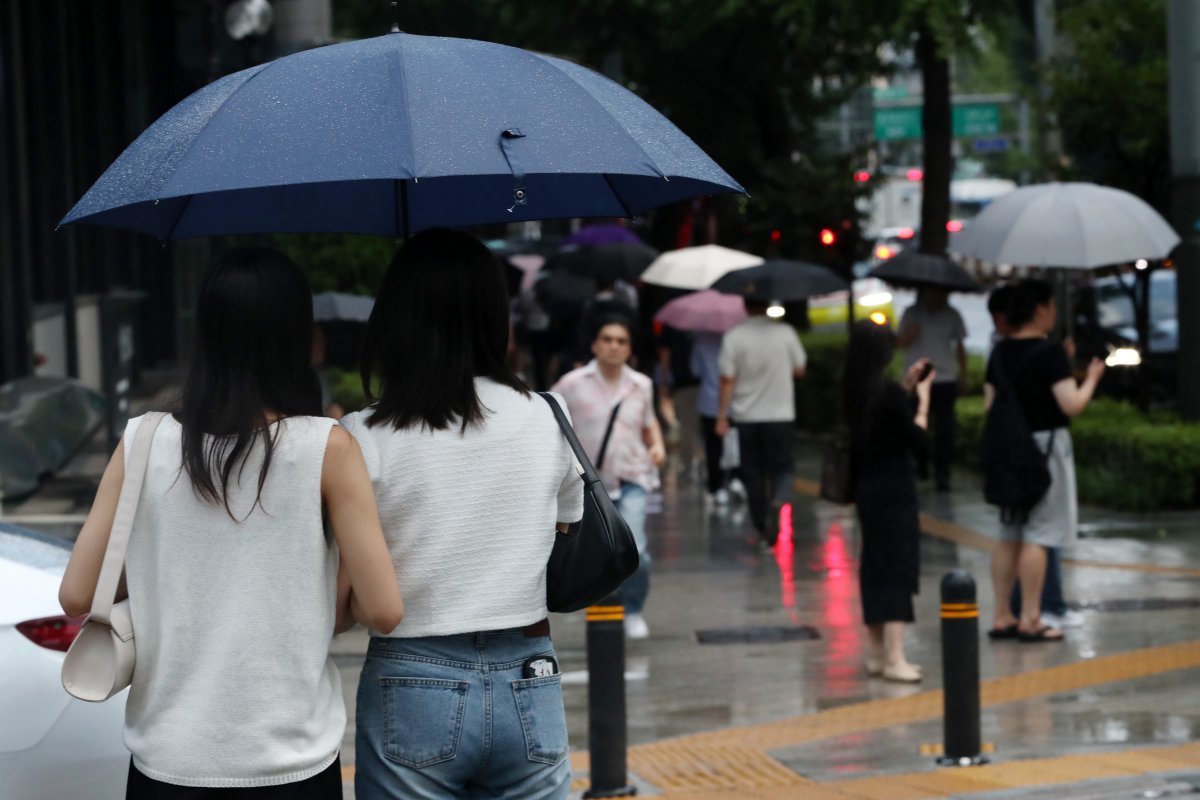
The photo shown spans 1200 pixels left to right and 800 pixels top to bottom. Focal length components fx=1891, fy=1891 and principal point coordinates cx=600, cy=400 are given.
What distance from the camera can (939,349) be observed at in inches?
619

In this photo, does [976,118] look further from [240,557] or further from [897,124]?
[240,557]

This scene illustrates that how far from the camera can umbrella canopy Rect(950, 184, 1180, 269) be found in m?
10.8

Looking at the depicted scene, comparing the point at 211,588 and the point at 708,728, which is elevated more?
the point at 211,588

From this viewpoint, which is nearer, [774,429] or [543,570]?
[543,570]

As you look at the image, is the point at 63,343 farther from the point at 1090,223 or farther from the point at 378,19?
the point at 378,19

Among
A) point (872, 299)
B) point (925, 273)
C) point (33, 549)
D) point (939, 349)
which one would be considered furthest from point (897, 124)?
point (33, 549)

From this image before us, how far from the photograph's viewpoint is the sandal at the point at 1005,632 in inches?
377

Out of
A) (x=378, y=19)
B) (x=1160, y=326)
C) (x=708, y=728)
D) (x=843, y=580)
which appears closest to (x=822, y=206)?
(x=1160, y=326)

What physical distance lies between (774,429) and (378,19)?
63.5 feet

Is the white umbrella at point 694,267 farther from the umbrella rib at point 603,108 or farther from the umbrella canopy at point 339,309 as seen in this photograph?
the umbrella rib at point 603,108

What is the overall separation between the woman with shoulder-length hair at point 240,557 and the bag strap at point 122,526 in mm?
20

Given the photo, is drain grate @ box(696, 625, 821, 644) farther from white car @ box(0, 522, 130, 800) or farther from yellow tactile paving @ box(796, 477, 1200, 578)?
white car @ box(0, 522, 130, 800)

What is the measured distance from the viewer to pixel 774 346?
12.9 meters

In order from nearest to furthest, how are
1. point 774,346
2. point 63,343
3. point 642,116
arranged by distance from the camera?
1. point 642,116
2. point 774,346
3. point 63,343
